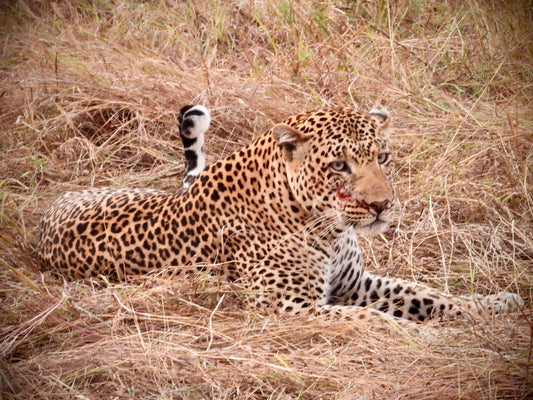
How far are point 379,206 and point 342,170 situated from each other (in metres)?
0.32

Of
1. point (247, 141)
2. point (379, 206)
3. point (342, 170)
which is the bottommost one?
point (247, 141)

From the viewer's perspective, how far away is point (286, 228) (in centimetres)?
600

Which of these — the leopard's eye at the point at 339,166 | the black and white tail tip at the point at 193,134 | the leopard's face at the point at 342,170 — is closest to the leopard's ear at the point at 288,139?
the leopard's face at the point at 342,170

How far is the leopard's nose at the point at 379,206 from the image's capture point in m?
5.59

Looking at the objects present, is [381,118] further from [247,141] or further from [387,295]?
[247,141]

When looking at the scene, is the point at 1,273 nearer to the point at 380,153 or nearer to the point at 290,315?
the point at 290,315

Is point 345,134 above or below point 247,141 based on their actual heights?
above

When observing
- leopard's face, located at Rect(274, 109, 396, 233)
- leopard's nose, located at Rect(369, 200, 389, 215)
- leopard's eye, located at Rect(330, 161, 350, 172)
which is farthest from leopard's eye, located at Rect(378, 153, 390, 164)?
leopard's nose, located at Rect(369, 200, 389, 215)

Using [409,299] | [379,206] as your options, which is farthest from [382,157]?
[409,299]

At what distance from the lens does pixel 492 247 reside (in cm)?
648

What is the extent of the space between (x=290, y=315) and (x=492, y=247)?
154 cm

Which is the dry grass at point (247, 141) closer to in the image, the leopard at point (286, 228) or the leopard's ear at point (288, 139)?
the leopard at point (286, 228)

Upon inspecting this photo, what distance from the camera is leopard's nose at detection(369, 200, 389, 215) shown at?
5586mm

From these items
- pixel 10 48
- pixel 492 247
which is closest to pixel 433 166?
pixel 492 247
